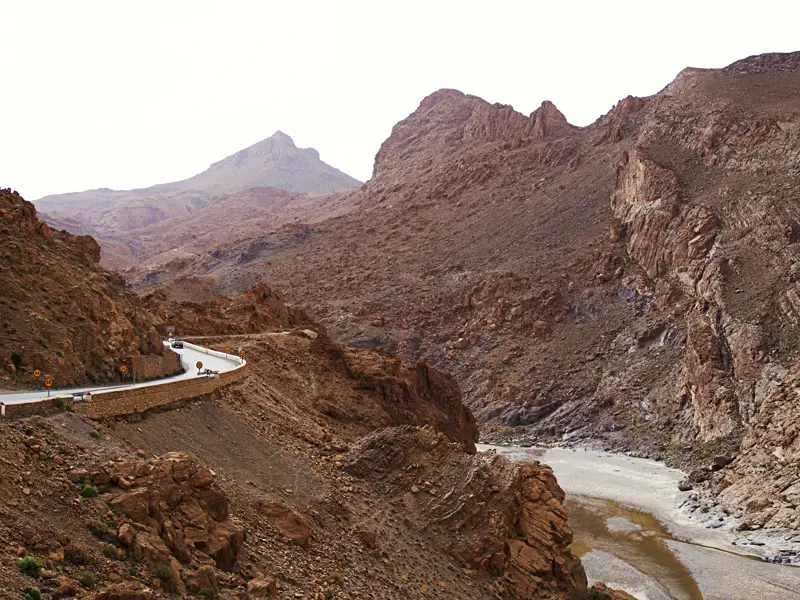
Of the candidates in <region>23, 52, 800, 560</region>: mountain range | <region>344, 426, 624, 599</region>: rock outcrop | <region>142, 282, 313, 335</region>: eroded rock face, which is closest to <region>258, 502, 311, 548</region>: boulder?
<region>344, 426, 624, 599</region>: rock outcrop

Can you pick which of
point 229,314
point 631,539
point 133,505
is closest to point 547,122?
point 229,314

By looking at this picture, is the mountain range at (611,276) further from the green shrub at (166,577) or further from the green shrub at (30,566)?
the green shrub at (30,566)

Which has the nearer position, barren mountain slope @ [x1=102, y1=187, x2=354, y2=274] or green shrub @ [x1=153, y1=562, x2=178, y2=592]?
green shrub @ [x1=153, y1=562, x2=178, y2=592]

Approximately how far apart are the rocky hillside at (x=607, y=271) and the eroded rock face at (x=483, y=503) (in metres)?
19.2

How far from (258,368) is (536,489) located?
34.8 feet

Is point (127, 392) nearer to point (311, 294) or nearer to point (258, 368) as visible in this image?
point (258, 368)

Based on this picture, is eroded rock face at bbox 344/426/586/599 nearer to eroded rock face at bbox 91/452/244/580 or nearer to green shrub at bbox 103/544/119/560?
eroded rock face at bbox 91/452/244/580

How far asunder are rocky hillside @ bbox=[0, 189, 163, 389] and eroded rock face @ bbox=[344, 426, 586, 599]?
22.7ft

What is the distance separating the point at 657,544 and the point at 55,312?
2734cm

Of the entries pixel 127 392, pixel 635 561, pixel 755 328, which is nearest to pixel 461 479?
pixel 127 392

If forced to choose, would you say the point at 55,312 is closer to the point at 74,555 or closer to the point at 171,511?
the point at 171,511

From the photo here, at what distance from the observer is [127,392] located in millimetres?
18891

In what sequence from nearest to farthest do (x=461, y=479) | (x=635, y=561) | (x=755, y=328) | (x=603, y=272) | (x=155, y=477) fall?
(x=155, y=477) < (x=461, y=479) < (x=635, y=561) < (x=755, y=328) < (x=603, y=272)

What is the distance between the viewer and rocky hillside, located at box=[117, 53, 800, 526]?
2309 inches
